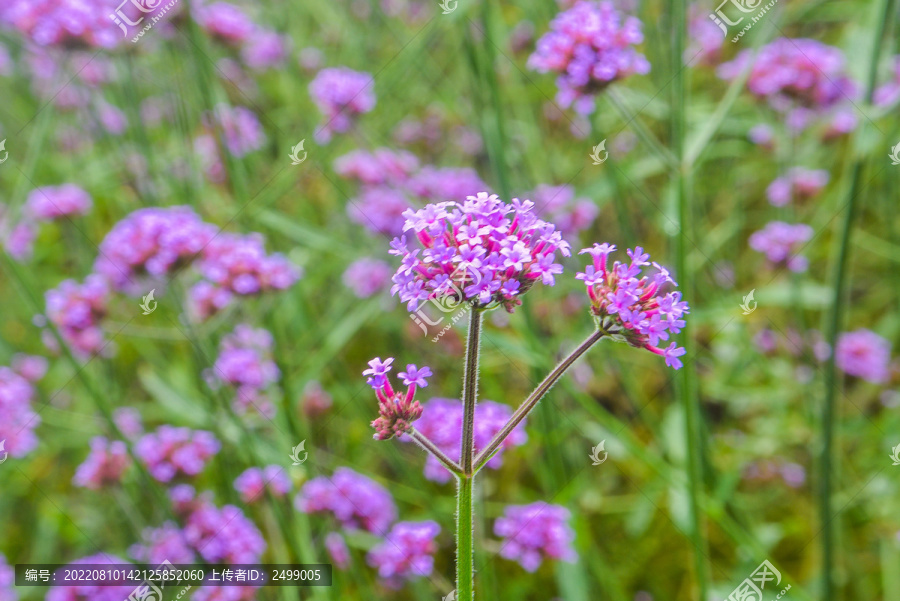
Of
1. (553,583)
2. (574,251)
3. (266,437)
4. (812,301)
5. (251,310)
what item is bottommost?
(553,583)

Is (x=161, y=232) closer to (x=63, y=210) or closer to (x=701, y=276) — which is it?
(x=63, y=210)

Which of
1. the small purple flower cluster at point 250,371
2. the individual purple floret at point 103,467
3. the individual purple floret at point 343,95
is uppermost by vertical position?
the individual purple floret at point 343,95

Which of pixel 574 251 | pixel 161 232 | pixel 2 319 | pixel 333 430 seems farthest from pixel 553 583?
pixel 2 319

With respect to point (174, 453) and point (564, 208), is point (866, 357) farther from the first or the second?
point (174, 453)
